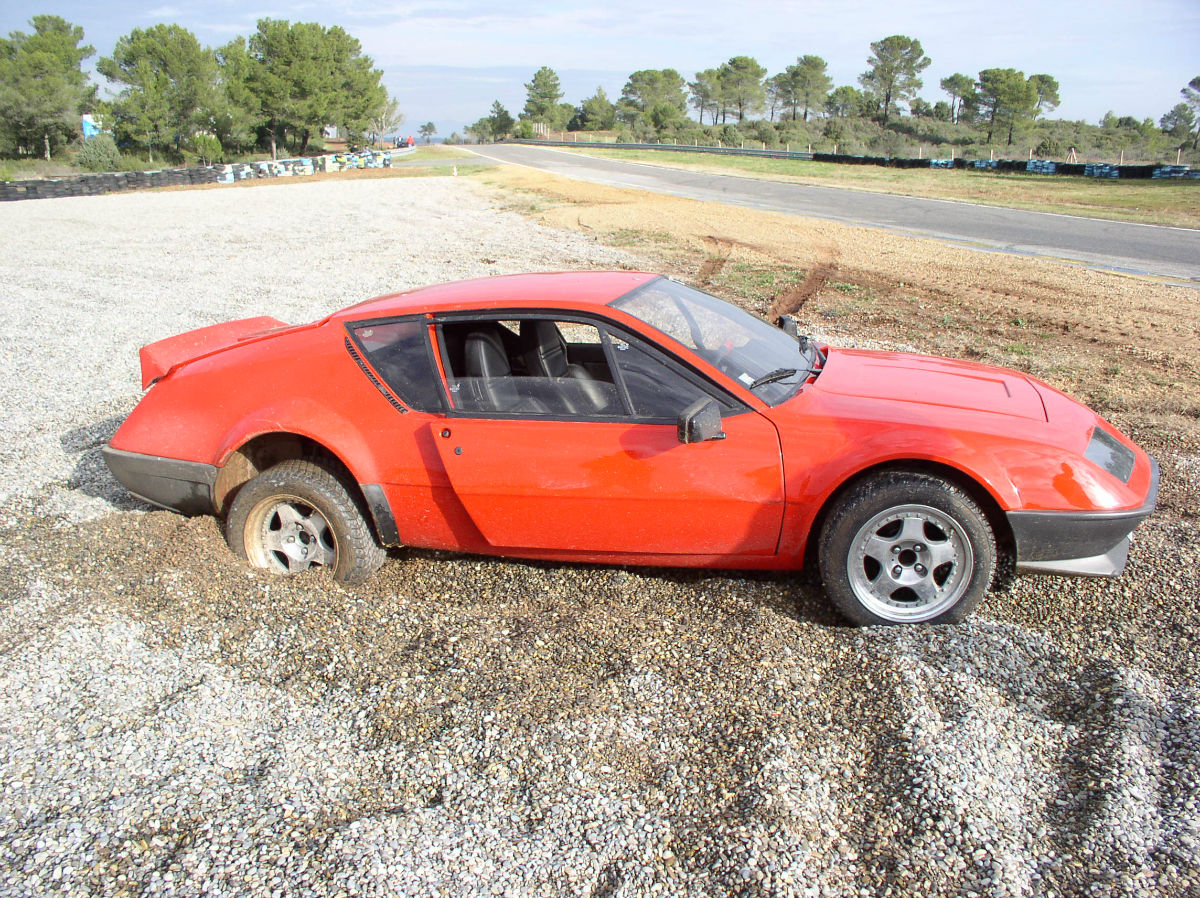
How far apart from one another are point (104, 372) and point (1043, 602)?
873 cm

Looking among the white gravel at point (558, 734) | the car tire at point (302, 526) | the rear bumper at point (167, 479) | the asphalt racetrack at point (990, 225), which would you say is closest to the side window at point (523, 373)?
the car tire at point (302, 526)

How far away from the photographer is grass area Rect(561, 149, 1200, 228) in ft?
73.2

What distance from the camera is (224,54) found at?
78.9 m

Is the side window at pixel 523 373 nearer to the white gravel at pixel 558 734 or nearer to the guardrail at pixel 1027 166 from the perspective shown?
the white gravel at pixel 558 734

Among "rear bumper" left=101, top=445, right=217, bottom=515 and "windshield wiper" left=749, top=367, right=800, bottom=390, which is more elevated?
"windshield wiper" left=749, top=367, right=800, bottom=390

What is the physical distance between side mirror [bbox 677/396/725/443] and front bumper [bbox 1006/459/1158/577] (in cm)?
128

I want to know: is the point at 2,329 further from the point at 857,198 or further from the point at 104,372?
the point at 857,198

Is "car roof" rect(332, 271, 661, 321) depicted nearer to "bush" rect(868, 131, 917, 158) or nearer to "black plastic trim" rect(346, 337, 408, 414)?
"black plastic trim" rect(346, 337, 408, 414)

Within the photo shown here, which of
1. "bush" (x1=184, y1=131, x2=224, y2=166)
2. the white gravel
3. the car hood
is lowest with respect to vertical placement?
the white gravel

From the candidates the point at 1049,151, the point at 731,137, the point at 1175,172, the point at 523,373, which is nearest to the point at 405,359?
the point at 523,373

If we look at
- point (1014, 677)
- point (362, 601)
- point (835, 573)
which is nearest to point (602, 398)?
point (835, 573)

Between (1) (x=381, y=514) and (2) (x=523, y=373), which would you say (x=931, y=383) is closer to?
(2) (x=523, y=373)

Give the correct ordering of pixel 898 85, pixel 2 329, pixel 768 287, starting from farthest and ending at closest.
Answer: pixel 898 85 → pixel 768 287 → pixel 2 329

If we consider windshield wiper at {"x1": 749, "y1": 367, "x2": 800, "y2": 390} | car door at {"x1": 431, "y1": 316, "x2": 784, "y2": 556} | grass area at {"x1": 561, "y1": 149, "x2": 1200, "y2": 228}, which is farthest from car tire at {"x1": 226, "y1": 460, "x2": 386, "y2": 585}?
grass area at {"x1": 561, "y1": 149, "x2": 1200, "y2": 228}
